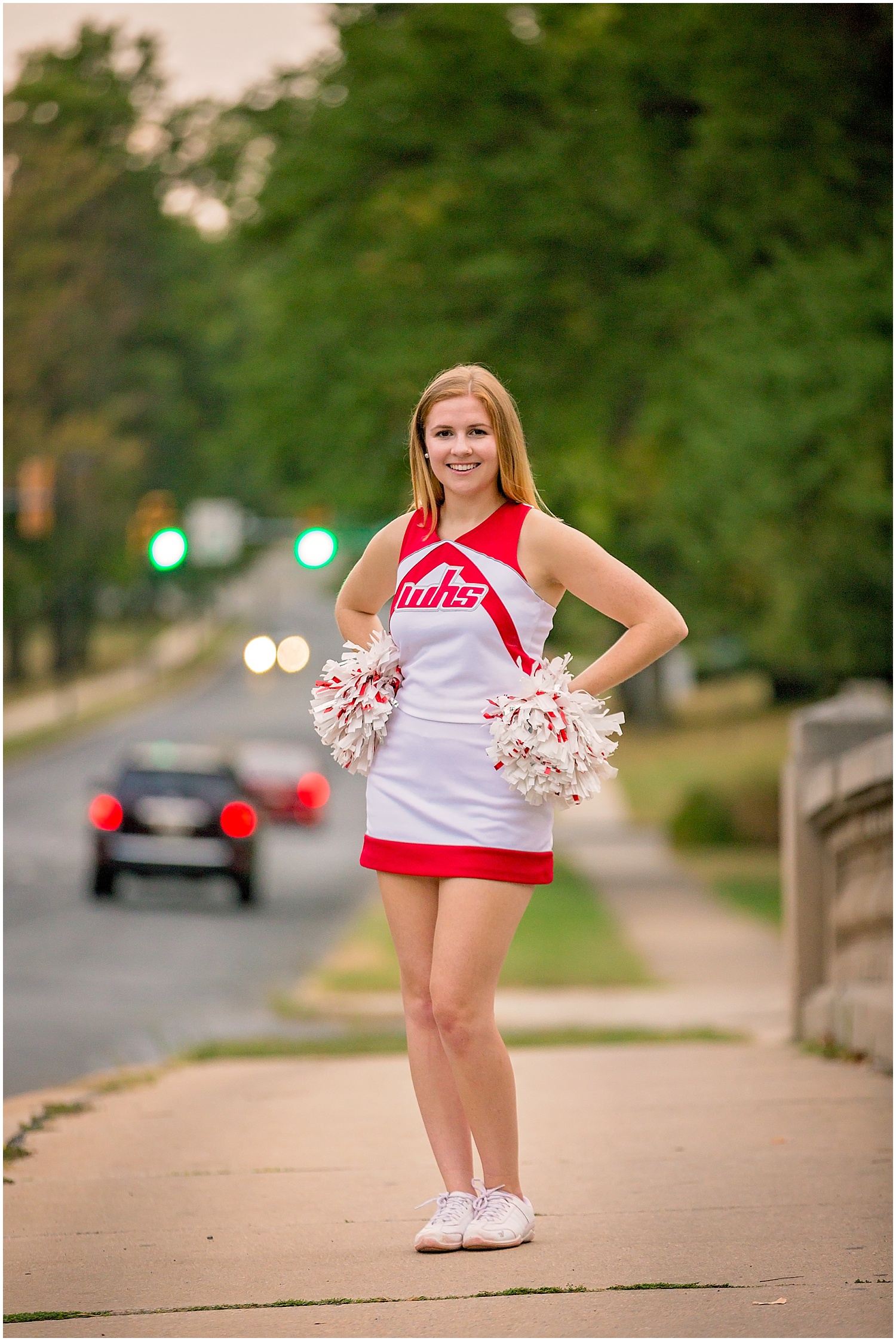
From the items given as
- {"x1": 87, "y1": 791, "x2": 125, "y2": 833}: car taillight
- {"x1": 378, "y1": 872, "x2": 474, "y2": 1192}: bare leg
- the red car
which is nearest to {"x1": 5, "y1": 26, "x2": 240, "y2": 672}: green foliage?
the red car

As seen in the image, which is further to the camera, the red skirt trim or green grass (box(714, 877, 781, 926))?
green grass (box(714, 877, 781, 926))

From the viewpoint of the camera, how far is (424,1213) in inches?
183

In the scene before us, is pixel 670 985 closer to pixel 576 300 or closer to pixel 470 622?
pixel 576 300

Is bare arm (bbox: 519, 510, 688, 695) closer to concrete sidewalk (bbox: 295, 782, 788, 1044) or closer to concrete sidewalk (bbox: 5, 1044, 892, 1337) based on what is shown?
concrete sidewalk (bbox: 5, 1044, 892, 1337)

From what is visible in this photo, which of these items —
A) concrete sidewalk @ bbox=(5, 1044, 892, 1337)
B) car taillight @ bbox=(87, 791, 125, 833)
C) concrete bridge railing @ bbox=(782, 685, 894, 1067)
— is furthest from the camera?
car taillight @ bbox=(87, 791, 125, 833)

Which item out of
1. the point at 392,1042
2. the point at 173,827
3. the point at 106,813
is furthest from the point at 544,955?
the point at 392,1042

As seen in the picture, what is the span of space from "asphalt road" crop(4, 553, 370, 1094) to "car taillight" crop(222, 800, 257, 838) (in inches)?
26.6

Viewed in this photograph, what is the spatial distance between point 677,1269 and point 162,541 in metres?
9.06

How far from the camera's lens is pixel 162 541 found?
12430mm

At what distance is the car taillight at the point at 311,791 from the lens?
101 feet

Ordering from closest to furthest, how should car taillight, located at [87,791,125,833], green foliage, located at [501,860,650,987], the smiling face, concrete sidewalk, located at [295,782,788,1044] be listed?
the smiling face
concrete sidewalk, located at [295,782,788,1044]
green foliage, located at [501,860,650,987]
car taillight, located at [87,791,125,833]

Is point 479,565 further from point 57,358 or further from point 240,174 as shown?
point 57,358

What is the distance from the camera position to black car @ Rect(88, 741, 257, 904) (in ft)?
65.7

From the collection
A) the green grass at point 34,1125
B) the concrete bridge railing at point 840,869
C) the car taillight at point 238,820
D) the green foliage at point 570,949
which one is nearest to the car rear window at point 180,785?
the car taillight at point 238,820
